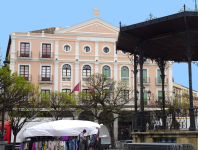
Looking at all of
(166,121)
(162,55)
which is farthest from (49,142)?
(162,55)

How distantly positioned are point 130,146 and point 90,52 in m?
36.9

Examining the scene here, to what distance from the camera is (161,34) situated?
14.3 m

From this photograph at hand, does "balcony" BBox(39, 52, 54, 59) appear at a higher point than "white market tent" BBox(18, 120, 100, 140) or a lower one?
higher

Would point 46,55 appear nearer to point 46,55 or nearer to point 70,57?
point 46,55

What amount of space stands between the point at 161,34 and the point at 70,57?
32278 mm

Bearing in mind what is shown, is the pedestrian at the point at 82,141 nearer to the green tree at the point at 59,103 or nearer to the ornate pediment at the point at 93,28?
the green tree at the point at 59,103

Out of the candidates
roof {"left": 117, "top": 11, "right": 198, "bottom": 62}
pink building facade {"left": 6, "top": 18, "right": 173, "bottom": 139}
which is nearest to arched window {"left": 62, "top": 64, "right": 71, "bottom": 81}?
pink building facade {"left": 6, "top": 18, "right": 173, "bottom": 139}

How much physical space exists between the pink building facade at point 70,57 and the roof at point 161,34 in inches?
1056

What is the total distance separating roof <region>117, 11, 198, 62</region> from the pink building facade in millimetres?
26833

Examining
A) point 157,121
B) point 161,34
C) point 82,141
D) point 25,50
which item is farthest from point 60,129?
point 25,50

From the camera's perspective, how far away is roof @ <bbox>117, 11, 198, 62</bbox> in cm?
1256

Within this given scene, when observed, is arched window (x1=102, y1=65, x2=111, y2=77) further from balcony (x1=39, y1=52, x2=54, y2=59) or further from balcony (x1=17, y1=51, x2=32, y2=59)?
balcony (x1=17, y1=51, x2=32, y2=59)

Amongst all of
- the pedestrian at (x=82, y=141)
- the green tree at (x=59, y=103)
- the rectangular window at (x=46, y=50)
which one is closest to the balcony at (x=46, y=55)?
the rectangular window at (x=46, y=50)

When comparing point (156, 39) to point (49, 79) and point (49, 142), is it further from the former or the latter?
point (49, 79)
